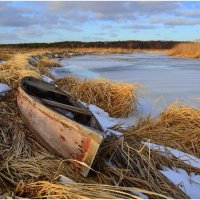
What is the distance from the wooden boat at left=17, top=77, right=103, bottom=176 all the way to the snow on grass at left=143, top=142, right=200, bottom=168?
663mm

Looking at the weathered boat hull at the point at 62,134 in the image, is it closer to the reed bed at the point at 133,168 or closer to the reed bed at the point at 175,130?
the reed bed at the point at 133,168

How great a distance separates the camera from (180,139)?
465 centimetres

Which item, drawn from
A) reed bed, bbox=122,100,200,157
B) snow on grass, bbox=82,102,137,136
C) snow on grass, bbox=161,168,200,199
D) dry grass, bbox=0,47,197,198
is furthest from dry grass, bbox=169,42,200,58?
snow on grass, bbox=161,168,200,199

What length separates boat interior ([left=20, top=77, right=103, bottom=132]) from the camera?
4.45 metres

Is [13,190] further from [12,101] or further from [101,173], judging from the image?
[12,101]

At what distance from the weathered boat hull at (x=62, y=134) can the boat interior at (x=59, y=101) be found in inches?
8.3

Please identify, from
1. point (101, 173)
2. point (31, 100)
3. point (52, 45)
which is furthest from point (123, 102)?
point (52, 45)

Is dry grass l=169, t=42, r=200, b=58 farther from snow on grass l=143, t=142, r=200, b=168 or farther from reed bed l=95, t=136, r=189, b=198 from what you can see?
reed bed l=95, t=136, r=189, b=198

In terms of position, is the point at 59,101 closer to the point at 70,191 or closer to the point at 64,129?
the point at 64,129

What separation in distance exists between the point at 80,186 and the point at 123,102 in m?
3.94

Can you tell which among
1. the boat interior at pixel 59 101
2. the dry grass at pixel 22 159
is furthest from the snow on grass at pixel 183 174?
the dry grass at pixel 22 159

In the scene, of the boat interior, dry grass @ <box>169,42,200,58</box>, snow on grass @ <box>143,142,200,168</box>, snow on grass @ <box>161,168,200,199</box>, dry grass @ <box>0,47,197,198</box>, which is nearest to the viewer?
dry grass @ <box>0,47,197,198</box>

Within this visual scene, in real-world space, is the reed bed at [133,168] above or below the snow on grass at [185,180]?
above

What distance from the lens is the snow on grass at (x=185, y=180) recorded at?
3418 millimetres
